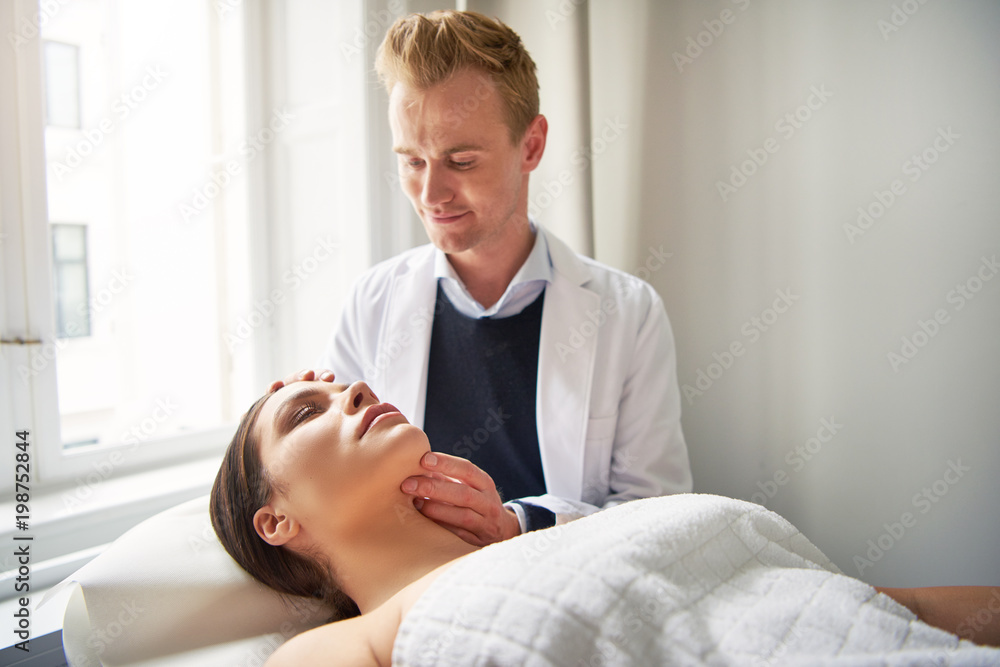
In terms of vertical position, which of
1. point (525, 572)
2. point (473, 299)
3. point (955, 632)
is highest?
point (473, 299)

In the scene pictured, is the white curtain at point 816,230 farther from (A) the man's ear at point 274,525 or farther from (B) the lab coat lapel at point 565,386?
(A) the man's ear at point 274,525

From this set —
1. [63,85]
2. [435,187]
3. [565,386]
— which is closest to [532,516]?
[565,386]

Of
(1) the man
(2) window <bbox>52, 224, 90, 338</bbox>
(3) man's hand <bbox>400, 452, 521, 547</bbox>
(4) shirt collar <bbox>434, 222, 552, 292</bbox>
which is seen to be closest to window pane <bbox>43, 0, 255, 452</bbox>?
(2) window <bbox>52, 224, 90, 338</bbox>

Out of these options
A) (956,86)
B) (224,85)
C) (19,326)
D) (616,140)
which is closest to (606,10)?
(616,140)

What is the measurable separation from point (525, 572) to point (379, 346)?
93 centimetres

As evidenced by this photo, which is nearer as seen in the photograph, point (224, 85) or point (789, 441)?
point (789, 441)

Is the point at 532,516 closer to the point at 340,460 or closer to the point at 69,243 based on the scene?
the point at 340,460

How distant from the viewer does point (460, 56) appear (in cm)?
139

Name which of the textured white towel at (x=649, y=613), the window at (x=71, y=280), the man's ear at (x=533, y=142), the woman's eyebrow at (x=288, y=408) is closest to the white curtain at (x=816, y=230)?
the man's ear at (x=533, y=142)

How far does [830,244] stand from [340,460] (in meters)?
1.36

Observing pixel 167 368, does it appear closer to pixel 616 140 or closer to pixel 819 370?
pixel 616 140

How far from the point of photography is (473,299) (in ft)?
5.25

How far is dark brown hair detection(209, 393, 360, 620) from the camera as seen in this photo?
3.48 feet

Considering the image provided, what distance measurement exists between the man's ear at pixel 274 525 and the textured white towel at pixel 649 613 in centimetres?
36
